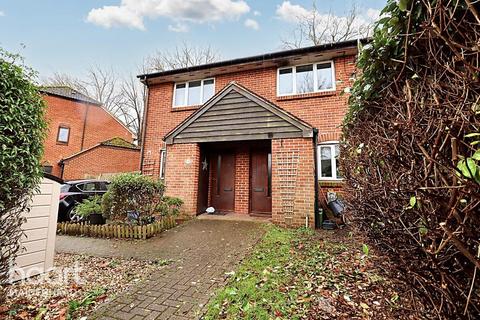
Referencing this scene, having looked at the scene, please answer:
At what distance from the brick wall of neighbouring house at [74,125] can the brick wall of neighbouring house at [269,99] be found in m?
12.3

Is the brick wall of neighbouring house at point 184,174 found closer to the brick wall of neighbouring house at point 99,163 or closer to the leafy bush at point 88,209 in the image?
the leafy bush at point 88,209

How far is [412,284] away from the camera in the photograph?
1543 millimetres

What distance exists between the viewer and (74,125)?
2045cm

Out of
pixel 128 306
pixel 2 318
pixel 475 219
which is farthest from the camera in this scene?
pixel 128 306

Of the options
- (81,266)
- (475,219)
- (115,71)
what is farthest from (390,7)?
(115,71)

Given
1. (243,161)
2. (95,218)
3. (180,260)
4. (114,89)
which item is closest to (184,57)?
(114,89)

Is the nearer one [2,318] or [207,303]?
[2,318]

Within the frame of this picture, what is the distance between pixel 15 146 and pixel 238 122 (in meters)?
5.87

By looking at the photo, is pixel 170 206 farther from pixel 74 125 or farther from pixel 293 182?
pixel 74 125

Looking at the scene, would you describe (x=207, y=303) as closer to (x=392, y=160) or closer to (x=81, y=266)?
(x=392, y=160)

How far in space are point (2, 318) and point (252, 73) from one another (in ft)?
32.9

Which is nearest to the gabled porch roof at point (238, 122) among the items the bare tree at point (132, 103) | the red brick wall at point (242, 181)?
the red brick wall at point (242, 181)

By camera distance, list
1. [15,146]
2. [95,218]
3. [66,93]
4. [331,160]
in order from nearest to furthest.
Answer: [15,146]
[95,218]
[331,160]
[66,93]

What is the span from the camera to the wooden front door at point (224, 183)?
8.91m
